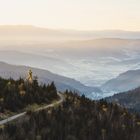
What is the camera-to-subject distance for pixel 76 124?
5202 inches

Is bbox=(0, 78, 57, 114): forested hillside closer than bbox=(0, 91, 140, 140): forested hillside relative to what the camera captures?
No

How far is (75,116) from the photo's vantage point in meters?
139

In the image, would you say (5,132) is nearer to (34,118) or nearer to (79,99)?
(34,118)

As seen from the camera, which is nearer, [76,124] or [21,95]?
[76,124]

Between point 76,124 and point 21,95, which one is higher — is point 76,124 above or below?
below

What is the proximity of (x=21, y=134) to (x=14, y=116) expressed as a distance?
12.4 m

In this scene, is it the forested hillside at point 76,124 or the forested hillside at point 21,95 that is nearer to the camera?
the forested hillside at point 76,124

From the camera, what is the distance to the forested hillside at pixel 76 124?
105 metres

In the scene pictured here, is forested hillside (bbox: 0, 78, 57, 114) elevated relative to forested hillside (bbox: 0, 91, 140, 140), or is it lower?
elevated

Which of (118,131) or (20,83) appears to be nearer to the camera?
(118,131)

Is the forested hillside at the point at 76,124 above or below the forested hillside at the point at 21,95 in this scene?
below

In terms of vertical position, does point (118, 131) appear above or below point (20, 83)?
below

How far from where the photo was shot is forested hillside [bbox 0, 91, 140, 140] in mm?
105312

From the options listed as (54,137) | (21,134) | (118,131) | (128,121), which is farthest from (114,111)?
(21,134)
